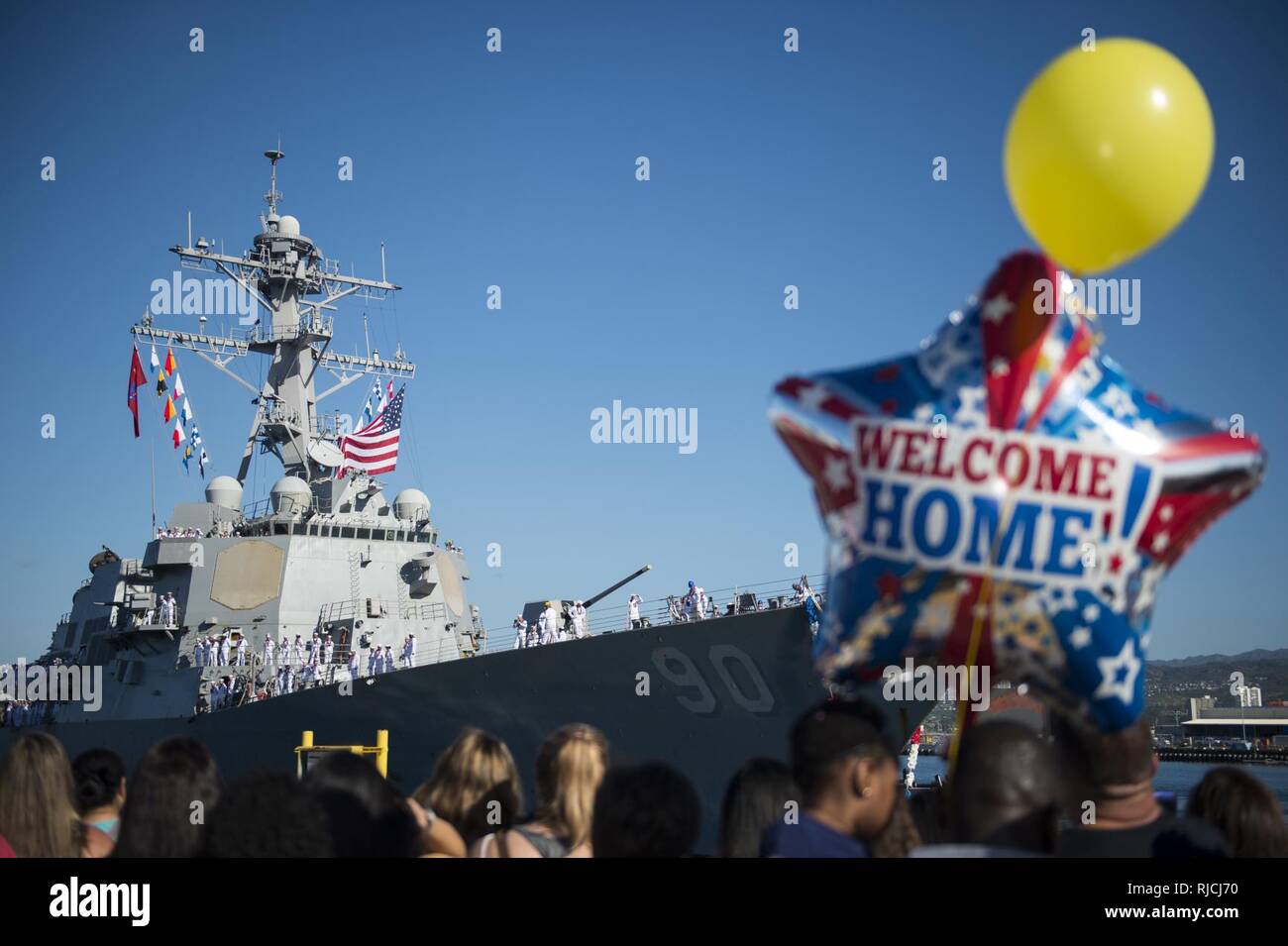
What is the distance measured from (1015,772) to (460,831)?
6.36ft

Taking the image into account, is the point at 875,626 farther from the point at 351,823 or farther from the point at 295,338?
the point at 295,338

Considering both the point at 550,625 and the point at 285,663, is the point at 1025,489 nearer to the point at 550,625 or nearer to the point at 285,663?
the point at 550,625

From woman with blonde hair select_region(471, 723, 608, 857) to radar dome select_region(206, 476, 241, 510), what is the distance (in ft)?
59.6

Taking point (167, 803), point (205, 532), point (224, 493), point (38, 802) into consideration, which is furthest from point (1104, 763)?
point (224, 493)

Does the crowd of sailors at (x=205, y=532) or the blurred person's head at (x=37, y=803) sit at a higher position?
the crowd of sailors at (x=205, y=532)

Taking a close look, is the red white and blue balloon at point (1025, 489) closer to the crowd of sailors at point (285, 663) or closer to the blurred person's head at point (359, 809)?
the blurred person's head at point (359, 809)

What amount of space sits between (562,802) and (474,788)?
391 mm

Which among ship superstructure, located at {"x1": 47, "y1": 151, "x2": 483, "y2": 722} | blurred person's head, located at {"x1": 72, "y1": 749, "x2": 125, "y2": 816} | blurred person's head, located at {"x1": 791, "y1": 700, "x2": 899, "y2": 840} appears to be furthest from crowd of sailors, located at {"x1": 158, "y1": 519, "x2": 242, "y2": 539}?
blurred person's head, located at {"x1": 791, "y1": 700, "x2": 899, "y2": 840}

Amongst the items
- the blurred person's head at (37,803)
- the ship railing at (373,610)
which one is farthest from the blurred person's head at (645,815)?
the ship railing at (373,610)

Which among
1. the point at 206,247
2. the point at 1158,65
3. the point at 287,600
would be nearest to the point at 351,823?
the point at 1158,65

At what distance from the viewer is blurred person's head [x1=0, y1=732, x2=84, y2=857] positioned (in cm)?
327

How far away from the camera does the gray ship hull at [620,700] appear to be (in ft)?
41.2

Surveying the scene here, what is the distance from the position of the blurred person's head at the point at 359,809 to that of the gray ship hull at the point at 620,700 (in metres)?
9.30

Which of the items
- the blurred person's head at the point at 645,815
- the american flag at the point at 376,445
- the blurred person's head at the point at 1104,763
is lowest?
the blurred person's head at the point at 645,815
